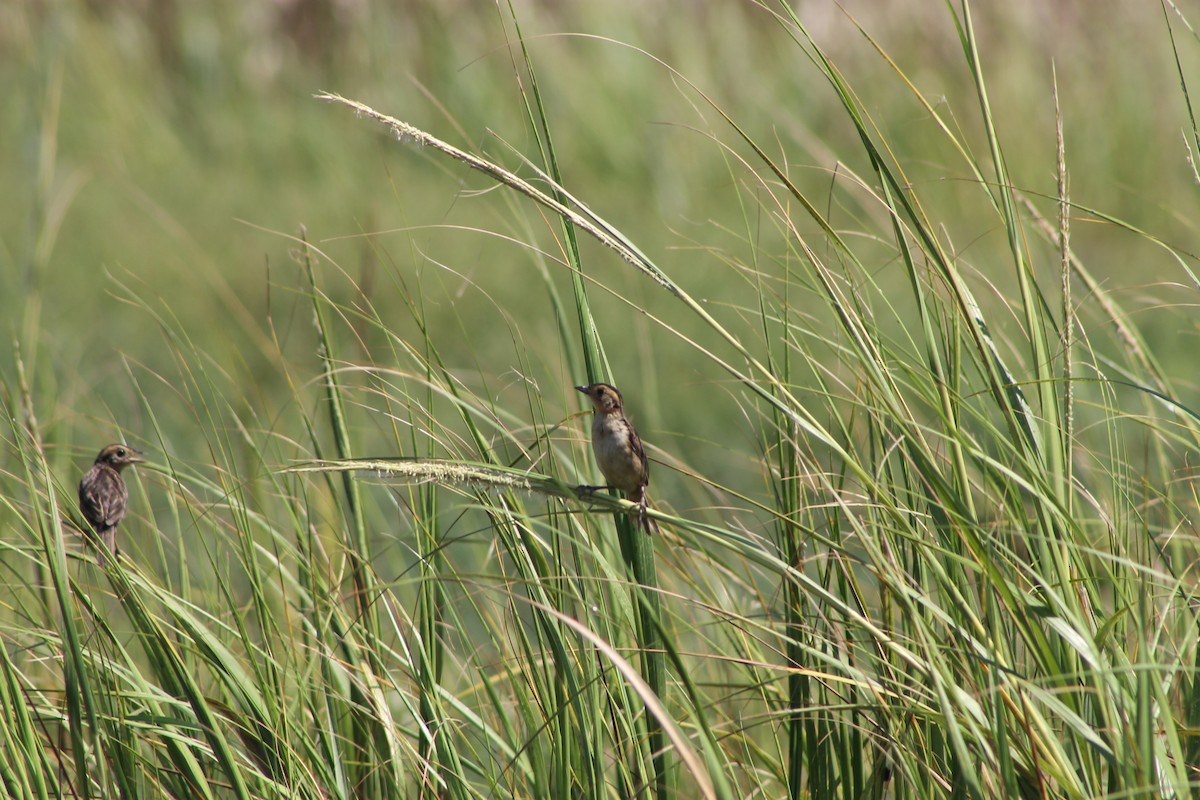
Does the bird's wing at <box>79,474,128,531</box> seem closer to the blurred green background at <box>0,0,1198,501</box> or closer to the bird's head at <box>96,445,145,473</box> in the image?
the bird's head at <box>96,445,145,473</box>

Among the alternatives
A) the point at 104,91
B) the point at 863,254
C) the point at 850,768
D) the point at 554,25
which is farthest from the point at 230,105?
the point at 850,768

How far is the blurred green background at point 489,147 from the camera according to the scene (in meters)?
7.14

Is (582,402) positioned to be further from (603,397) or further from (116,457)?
(116,457)

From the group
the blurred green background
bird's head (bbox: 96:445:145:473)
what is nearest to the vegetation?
the blurred green background

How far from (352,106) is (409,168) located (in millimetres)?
7449

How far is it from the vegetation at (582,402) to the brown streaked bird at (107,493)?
0.10 metres

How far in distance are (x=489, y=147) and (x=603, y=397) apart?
4.99 meters

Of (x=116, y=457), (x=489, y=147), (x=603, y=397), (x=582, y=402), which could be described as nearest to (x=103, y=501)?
(x=116, y=457)

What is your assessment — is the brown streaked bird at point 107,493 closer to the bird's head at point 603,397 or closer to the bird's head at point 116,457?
the bird's head at point 116,457

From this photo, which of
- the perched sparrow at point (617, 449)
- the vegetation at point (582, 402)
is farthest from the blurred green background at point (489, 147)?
the perched sparrow at point (617, 449)

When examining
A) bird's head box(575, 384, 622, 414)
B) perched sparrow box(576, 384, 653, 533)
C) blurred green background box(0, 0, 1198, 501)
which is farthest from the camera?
blurred green background box(0, 0, 1198, 501)

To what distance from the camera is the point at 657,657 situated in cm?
198

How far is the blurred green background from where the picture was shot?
7137 mm

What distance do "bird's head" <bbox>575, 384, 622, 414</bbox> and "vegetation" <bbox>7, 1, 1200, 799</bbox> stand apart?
0.20 ft
